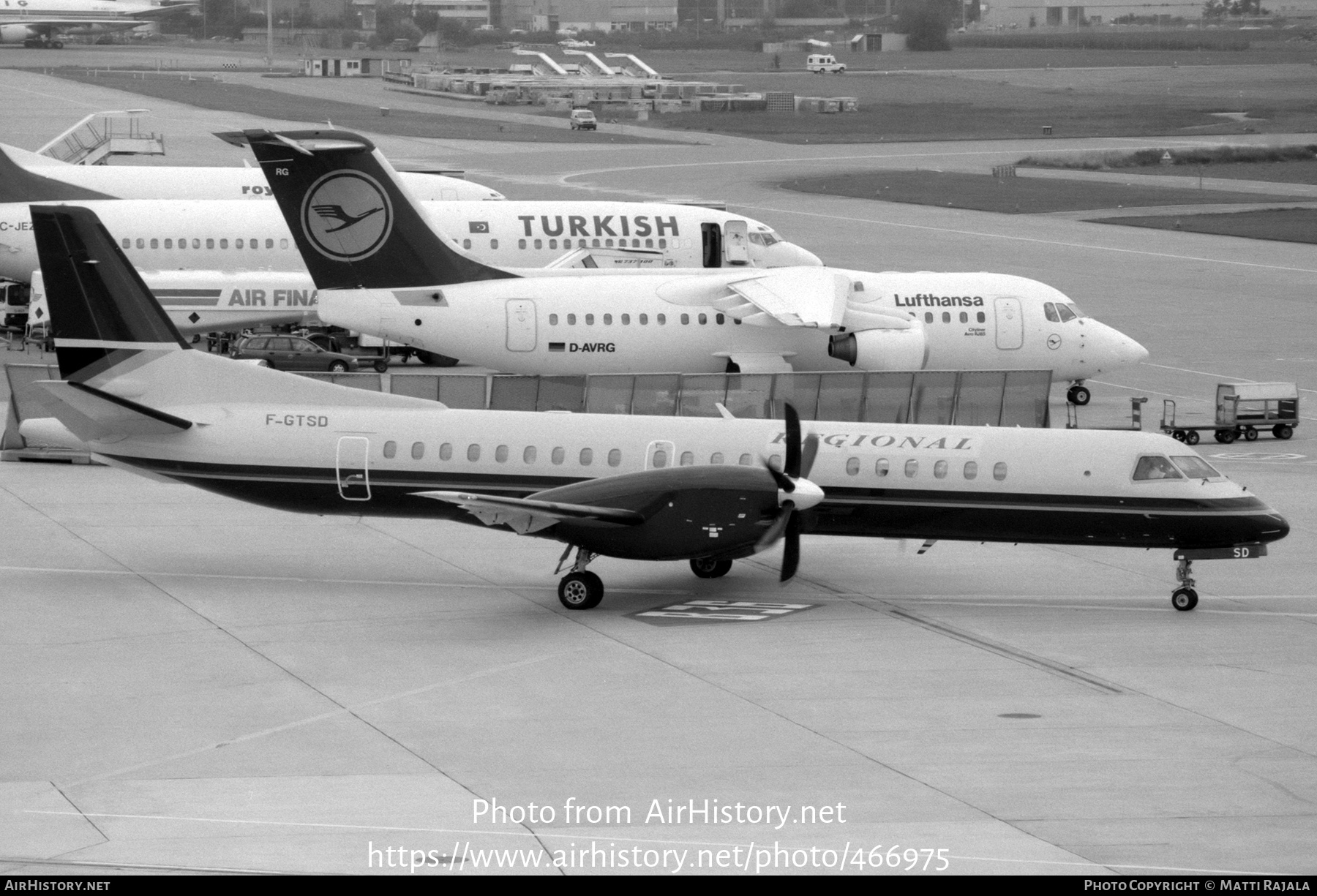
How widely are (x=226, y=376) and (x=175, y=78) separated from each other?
149m

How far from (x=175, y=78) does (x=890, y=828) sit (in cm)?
16345

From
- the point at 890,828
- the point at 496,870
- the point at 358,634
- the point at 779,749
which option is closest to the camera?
the point at 496,870

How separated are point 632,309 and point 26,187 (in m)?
23.3

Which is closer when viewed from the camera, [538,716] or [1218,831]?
[1218,831]

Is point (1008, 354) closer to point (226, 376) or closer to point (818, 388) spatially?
point (818, 388)

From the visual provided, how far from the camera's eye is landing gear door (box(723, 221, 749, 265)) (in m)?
54.3

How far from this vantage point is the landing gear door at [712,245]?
55469mm

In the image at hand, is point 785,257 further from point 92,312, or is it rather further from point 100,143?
point 100,143

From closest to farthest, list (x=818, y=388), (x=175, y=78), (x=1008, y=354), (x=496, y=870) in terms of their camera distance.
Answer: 1. (x=496, y=870)
2. (x=818, y=388)
3. (x=1008, y=354)
4. (x=175, y=78)

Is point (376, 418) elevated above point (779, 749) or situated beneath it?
elevated above

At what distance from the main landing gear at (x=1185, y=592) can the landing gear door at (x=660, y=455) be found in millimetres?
8504

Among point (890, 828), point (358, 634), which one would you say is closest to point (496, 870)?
point (890, 828)

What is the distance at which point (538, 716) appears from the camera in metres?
22.5

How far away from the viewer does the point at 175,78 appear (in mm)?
169250
